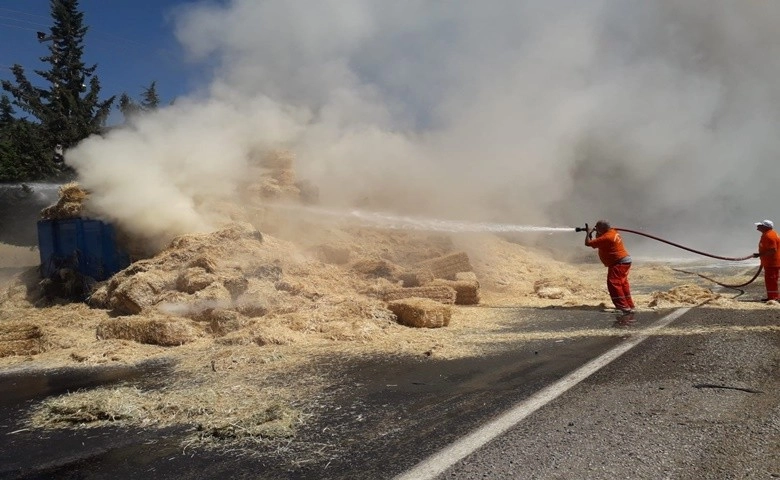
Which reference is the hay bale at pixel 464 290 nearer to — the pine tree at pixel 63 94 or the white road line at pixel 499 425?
the white road line at pixel 499 425

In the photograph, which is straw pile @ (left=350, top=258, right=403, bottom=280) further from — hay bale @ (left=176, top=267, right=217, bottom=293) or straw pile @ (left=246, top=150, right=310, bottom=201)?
hay bale @ (left=176, top=267, right=217, bottom=293)

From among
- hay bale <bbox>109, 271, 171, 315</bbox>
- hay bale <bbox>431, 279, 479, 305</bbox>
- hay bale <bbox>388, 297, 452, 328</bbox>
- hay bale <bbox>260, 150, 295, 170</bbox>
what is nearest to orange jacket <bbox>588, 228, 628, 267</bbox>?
hay bale <bbox>431, 279, 479, 305</bbox>

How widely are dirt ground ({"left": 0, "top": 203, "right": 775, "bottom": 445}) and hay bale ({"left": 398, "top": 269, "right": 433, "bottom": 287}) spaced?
60mm

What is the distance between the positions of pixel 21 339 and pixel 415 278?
6501 millimetres

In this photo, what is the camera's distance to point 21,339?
7406 millimetres

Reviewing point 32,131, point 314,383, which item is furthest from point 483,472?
point 32,131

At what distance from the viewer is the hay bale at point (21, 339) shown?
7168mm

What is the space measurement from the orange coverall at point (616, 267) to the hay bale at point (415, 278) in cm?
333

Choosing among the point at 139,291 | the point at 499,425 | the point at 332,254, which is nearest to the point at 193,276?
the point at 139,291

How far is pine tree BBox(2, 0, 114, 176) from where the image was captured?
937 inches

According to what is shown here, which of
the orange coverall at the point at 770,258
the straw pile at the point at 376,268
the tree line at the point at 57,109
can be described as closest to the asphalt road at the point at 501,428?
the orange coverall at the point at 770,258

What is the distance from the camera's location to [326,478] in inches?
125

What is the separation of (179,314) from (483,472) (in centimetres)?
607

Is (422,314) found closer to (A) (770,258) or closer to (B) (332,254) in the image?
(B) (332,254)
